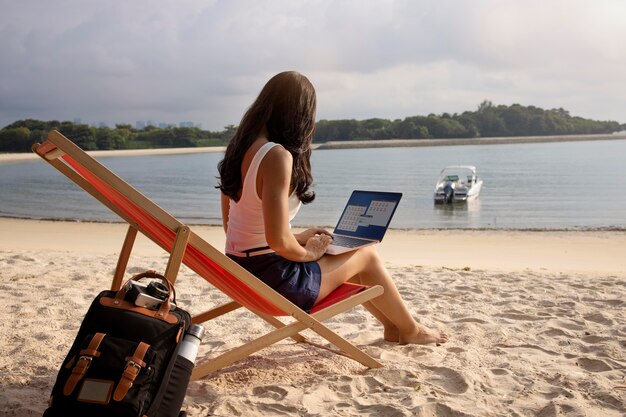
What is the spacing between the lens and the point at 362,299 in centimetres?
301

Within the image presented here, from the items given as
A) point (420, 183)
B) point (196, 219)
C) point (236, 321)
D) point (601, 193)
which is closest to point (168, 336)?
point (236, 321)

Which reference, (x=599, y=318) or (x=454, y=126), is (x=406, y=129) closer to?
(x=454, y=126)

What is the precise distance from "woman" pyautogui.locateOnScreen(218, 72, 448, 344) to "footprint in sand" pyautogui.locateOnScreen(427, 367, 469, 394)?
0.60 m

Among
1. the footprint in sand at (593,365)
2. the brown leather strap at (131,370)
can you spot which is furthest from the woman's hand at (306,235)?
the footprint in sand at (593,365)

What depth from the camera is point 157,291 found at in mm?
2230

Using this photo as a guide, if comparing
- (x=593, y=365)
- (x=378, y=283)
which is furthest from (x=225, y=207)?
(x=593, y=365)

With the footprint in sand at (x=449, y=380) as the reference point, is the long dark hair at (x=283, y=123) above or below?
above

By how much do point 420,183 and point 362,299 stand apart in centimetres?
2923

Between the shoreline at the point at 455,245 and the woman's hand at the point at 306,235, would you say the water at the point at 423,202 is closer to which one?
the shoreline at the point at 455,245

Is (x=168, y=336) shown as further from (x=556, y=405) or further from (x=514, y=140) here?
(x=514, y=140)

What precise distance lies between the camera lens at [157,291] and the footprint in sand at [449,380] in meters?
1.33

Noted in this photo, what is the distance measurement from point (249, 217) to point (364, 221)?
0.63 meters

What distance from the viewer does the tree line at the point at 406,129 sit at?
80.7m

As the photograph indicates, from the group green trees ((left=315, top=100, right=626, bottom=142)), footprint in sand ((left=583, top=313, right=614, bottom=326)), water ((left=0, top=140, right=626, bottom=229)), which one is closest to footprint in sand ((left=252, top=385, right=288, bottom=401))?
footprint in sand ((left=583, top=313, right=614, bottom=326))
